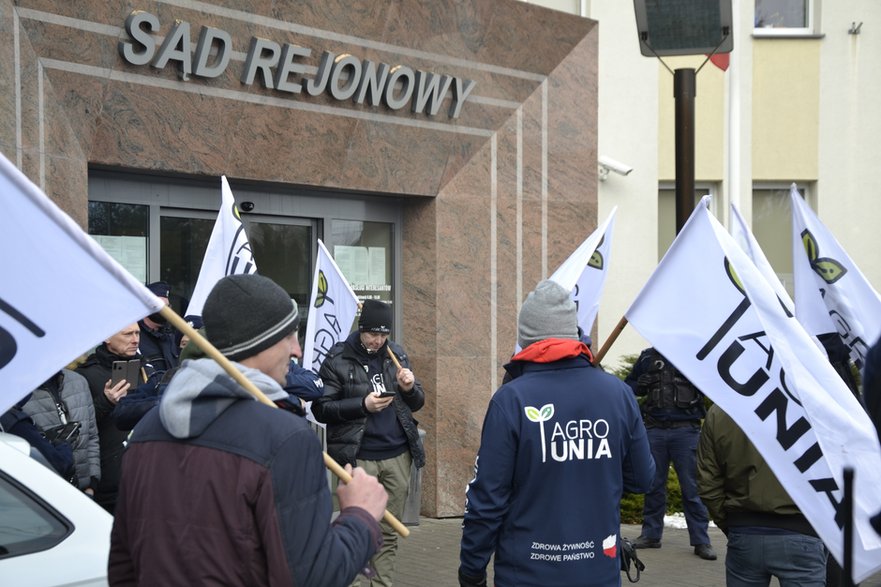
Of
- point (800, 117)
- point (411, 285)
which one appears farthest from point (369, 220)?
point (800, 117)

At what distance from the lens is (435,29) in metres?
11.1

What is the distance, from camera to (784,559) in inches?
199

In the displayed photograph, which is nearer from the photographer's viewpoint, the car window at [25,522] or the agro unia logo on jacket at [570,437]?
the car window at [25,522]

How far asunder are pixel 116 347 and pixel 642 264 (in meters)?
9.29

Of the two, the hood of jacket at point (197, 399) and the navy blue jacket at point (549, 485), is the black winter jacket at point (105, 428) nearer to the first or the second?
the navy blue jacket at point (549, 485)

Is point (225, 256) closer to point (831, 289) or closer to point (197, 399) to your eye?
point (831, 289)

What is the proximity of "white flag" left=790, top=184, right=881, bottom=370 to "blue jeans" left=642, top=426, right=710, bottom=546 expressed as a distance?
396 centimetres

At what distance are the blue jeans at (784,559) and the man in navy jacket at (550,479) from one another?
1.06 meters

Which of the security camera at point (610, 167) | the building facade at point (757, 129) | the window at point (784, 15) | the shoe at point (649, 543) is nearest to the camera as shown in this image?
the shoe at point (649, 543)

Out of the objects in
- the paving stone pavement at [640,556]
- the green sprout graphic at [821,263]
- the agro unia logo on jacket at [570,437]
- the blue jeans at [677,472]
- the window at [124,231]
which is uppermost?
the window at [124,231]

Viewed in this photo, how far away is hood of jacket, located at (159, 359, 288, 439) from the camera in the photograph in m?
2.75

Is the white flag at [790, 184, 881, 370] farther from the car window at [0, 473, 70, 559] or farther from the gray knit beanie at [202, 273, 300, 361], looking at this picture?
the car window at [0, 473, 70, 559]

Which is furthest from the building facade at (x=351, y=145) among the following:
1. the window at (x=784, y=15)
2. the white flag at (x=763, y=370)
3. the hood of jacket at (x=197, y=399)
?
the hood of jacket at (x=197, y=399)

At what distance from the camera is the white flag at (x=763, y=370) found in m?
3.92
